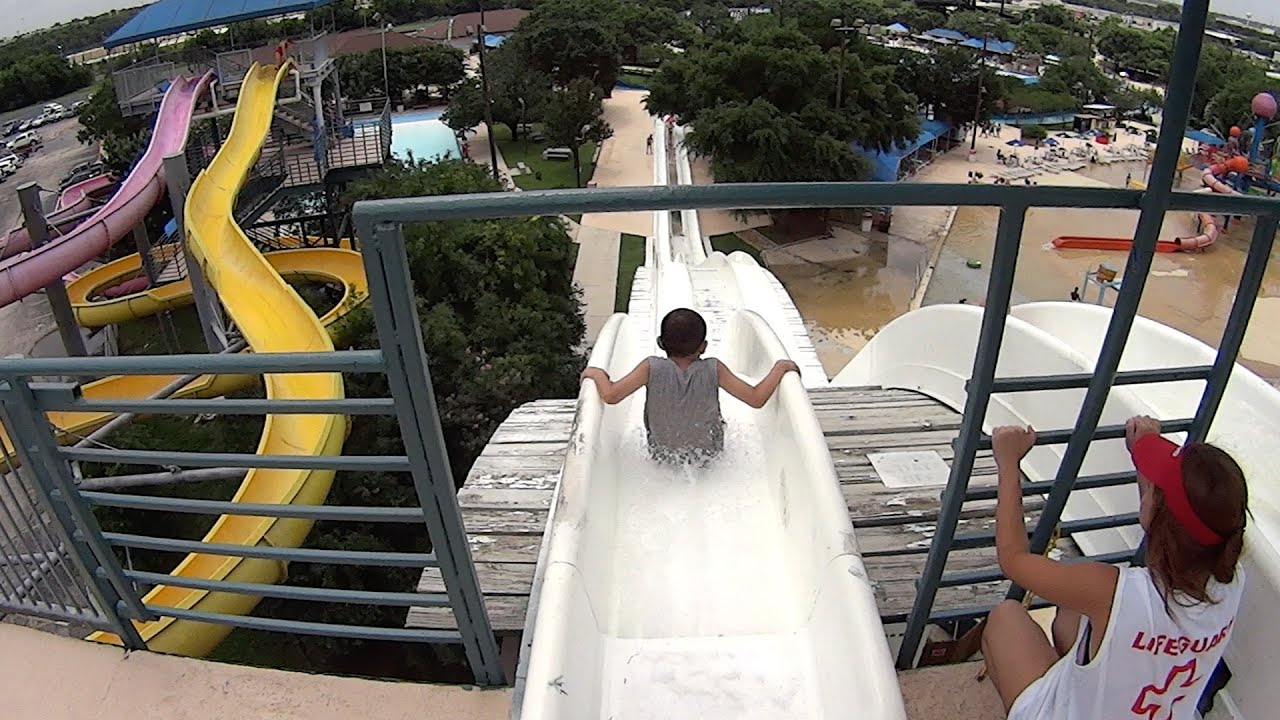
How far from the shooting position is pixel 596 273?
1827cm

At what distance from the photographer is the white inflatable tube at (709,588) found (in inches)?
73.9

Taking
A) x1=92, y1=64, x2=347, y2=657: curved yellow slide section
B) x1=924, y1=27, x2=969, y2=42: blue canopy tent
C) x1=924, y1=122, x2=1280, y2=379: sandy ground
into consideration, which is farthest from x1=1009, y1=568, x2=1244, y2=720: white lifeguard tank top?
x1=924, y1=27, x2=969, y2=42: blue canopy tent

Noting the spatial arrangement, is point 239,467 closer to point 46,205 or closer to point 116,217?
point 116,217

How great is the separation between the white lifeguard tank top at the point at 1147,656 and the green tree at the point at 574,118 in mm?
22271

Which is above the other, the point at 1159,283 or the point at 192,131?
the point at 192,131

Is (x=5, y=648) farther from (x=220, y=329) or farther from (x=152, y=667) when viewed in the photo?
(x=220, y=329)

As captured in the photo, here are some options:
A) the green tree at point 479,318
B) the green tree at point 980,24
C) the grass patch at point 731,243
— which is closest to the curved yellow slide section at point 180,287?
the green tree at point 479,318

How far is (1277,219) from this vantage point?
1861 mm

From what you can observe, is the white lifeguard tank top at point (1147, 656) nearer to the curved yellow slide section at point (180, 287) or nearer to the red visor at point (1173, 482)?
the red visor at point (1173, 482)

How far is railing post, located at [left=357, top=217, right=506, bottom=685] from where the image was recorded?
1.53m

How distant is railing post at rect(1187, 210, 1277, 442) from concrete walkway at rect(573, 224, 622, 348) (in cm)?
1262

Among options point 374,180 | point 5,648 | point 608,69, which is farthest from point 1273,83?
point 5,648

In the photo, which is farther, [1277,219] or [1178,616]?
[1277,219]

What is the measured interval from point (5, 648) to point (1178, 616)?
296 cm
